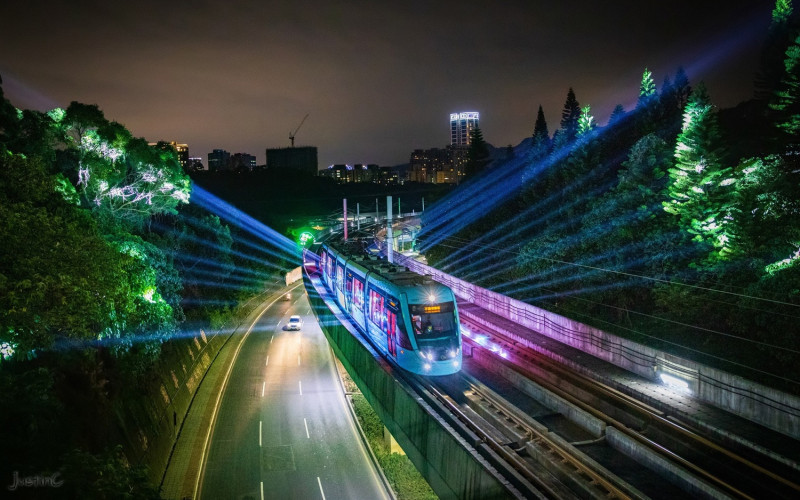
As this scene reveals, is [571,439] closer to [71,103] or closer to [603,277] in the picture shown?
[603,277]

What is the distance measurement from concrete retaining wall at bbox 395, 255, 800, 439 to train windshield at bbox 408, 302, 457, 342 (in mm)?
6781

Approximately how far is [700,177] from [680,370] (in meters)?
10.2

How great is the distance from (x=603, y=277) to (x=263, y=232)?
48438 millimetres

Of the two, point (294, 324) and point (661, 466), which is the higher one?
point (294, 324)

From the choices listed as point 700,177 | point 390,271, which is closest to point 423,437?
point 390,271

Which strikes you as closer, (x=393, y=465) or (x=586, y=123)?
(x=393, y=465)

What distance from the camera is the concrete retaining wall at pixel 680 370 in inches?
527

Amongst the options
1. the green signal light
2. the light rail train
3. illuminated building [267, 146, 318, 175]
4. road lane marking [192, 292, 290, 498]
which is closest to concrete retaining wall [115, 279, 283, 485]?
road lane marking [192, 292, 290, 498]

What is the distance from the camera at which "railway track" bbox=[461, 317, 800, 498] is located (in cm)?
1169

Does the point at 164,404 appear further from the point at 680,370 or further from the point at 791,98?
the point at 791,98

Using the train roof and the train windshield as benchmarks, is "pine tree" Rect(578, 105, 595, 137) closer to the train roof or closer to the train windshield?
the train roof

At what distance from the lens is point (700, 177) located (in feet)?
73.0

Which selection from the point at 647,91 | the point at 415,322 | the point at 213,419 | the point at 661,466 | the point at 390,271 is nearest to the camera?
the point at 661,466

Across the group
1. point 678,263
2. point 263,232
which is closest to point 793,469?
point 678,263
